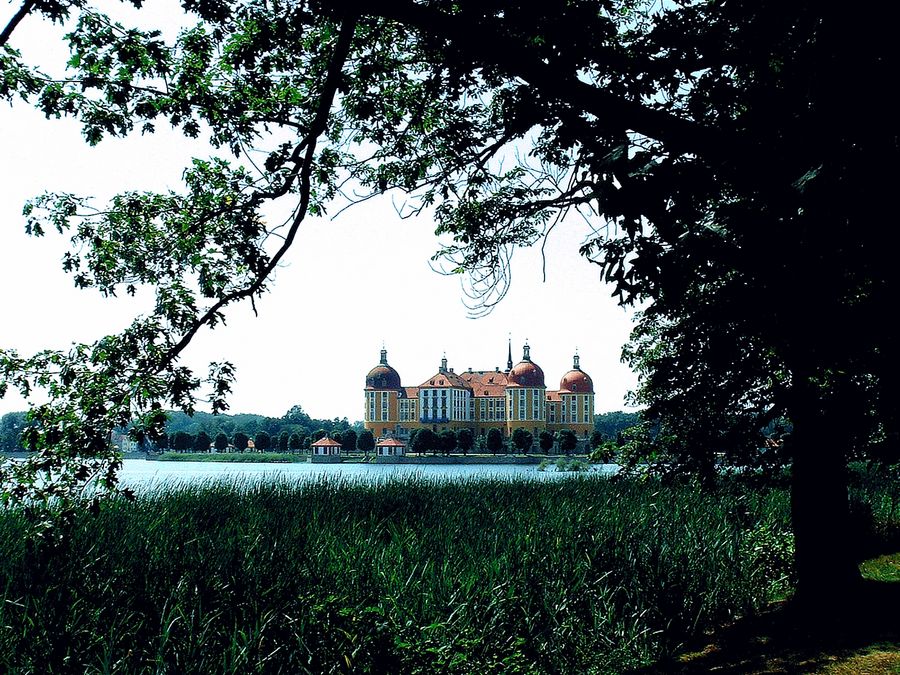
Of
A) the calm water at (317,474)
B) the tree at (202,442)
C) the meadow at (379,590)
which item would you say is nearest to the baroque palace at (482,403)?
the tree at (202,442)

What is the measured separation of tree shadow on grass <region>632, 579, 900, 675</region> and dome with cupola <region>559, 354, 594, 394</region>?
99.5 metres

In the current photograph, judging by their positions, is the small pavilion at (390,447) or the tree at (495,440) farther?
the small pavilion at (390,447)

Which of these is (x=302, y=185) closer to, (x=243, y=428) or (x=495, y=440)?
(x=495, y=440)

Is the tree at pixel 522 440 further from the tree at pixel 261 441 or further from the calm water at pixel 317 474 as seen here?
the calm water at pixel 317 474

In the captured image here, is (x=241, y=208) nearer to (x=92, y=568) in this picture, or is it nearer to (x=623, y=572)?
(x=92, y=568)

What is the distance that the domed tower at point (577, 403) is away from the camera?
104625mm

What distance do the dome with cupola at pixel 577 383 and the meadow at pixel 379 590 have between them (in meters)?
96.7

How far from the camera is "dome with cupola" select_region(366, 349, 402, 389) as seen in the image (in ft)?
365

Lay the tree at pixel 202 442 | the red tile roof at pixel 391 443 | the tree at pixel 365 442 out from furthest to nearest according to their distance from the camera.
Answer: the tree at pixel 365 442 < the red tile roof at pixel 391 443 < the tree at pixel 202 442

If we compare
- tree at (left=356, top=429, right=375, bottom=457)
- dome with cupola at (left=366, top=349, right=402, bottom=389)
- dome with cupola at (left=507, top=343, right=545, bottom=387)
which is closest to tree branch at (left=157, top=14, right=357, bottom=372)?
tree at (left=356, top=429, right=375, bottom=457)

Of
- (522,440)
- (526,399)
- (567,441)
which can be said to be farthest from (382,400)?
(567,441)

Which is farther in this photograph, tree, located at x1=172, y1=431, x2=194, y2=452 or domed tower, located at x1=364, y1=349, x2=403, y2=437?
domed tower, located at x1=364, y1=349, x2=403, y2=437

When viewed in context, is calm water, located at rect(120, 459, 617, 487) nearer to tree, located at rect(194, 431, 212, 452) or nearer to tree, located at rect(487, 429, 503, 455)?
tree, located at rect(487, 429, 503, 455)

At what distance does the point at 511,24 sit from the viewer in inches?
234
